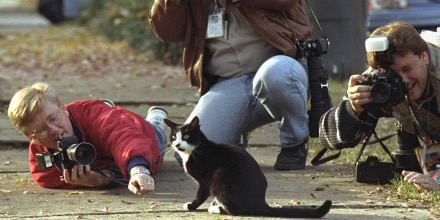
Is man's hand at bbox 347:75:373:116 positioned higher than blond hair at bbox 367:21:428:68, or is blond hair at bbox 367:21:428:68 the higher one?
blond hair at bbox 367:21:428:68

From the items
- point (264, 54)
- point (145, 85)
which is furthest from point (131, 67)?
point (264, 54)

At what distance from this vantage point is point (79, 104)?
568 centimetres

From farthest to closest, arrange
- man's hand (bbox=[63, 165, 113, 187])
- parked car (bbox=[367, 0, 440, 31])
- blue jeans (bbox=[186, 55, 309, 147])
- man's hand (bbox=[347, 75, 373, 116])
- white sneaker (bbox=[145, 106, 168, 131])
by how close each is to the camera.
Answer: parked car (bbox=[367, 0, 440, 31]), white sneaker (bbox=[145, 106, 168, 131]), blue jeans (bbox=[186, 55, 309, 147]), man's hand (bbox=[63, 165, 113, 187]), man's hand (bbox=[347, 75, 373, 116])

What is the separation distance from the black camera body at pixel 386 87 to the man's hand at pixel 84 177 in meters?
1.50

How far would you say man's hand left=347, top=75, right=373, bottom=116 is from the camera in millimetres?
4910

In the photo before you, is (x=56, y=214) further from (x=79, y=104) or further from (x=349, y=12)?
(x=349, y=12)

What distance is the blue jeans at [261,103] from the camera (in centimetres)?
580

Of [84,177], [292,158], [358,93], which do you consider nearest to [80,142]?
[84,177]

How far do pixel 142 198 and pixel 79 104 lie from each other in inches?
30.8

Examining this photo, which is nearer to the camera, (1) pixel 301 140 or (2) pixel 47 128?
(2) pixel 47 128

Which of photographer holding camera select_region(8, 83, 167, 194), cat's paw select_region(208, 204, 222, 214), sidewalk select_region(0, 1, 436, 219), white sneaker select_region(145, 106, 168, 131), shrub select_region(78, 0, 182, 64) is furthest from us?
shrub select_region(78, 0, 182, 64)

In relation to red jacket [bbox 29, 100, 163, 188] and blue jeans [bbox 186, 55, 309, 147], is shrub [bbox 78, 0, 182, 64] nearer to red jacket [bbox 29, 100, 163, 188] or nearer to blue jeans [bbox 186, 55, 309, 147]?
blue jeans [bbox 186, 55, 309, 147]

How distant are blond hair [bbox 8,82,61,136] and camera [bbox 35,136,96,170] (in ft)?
0.61

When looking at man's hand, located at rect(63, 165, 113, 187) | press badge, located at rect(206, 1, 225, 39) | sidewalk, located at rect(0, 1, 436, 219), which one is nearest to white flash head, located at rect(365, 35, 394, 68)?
sidewalk, located at rect(0, 1, 436, 219)
